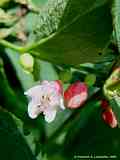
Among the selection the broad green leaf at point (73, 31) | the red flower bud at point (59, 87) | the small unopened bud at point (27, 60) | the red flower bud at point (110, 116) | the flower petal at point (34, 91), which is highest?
the broad green leaf at point (73, 31)

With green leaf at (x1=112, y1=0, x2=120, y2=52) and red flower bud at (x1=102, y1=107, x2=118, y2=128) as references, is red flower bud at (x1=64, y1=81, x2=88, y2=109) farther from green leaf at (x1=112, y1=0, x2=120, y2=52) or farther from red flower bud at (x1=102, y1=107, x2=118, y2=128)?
green leaf at (x1=112, y1=0, x2=120, y2=52)

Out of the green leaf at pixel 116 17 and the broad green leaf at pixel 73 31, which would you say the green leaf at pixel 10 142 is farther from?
the green leaf at pixel 116 17

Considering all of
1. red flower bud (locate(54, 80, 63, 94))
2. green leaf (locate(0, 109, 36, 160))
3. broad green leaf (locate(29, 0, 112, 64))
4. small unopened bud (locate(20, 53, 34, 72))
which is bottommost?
green leaf (locate(0, 109, 36, 160))

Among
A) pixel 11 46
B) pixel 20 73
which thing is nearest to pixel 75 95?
pixel 11 46

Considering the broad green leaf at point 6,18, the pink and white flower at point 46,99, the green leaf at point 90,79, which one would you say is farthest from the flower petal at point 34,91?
the broad green leaf at point 6,18

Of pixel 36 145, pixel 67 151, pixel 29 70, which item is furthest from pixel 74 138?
pixel 29 70

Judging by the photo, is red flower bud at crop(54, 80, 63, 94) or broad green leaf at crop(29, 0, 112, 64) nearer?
broad green leaf at crop(29, 0, 112, 64)

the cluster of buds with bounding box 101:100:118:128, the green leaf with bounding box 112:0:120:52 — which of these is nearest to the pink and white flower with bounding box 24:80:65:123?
the cluster of buds with bounding box 101:100:118:128
